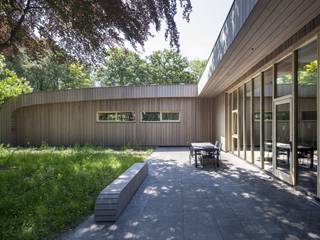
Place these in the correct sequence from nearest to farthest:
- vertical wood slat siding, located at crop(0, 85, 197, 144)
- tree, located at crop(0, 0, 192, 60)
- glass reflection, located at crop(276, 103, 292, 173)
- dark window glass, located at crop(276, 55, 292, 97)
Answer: tree, located at crop(0, 0, 192, 60) → dark window glass, located at crop(276, 55, 292, 97) → glass reflection, located at crop(276, 103, 292, 173) → vertical wood slat siding, located at crop(0, 85, 197, 144)

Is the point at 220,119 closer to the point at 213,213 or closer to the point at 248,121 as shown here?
the point at 248,121

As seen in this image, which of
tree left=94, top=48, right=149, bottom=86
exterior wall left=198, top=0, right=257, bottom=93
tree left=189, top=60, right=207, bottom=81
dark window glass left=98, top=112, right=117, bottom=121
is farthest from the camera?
tree left=189, top=60, right=207, bottom=81

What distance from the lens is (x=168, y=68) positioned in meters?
29.5

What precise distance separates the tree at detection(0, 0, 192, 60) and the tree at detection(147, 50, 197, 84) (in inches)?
904

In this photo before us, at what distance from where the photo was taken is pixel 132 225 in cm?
337

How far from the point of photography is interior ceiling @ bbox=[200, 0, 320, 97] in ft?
10.8

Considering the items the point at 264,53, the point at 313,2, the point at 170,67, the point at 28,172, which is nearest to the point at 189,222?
the point at 313,2

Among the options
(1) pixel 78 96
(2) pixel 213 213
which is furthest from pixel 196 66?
(2) pixel 213 213

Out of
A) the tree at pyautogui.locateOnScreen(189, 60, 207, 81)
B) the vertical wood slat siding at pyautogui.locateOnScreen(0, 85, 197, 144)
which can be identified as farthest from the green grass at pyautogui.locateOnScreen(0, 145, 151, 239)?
the tree at pyautogui.locateOnScreen(189, 60, 207, 81)

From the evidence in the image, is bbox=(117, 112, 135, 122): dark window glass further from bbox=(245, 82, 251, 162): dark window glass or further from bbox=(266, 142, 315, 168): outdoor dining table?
bbox=(266, 142, 315, 168): outdoor dining table

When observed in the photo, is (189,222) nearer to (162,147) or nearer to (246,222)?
(246,222)

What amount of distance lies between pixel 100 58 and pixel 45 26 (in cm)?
152

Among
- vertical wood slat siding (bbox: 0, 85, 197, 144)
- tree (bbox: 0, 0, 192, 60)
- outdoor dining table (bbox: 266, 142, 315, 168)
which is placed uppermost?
tree (bbox: 0, 0, 192, 60)

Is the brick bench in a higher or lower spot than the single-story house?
lower
